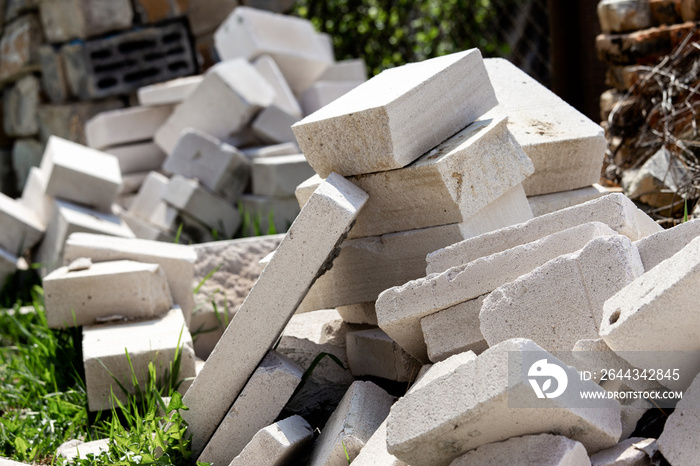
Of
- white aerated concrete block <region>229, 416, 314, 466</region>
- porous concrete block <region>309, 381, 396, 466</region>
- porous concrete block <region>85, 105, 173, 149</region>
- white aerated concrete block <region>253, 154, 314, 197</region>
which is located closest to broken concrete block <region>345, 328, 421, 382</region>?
porous concrete block <region>309, 381, 396, 466</region>

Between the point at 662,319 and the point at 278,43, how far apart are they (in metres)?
5.16

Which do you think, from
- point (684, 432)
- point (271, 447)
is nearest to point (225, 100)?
point (271, 447)

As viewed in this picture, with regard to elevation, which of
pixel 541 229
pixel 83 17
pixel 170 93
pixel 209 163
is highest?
pixel 83 17

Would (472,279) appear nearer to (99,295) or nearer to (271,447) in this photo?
(271,447)

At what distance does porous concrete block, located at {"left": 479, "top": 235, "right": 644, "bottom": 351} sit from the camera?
215 cm

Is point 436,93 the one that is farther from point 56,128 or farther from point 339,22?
point 339,22

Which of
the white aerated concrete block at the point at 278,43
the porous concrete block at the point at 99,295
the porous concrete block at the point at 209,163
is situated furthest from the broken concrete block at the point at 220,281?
the white aerated concrete block at the point at 278,43

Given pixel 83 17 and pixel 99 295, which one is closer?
pixel 99 295

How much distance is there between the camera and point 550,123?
319cm

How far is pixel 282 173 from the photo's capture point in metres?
5.29

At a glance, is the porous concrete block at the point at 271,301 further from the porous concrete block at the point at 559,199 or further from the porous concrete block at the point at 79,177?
the porous concrete block at the point at 79,177

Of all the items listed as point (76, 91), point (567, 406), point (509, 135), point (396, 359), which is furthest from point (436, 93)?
point (76, 91)

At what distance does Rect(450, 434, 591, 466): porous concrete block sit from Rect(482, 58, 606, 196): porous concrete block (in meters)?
1.43

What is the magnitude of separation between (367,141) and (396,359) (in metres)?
0.77
